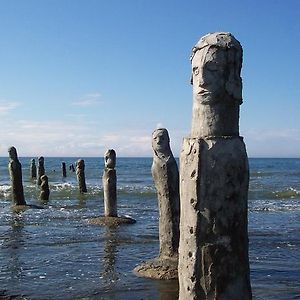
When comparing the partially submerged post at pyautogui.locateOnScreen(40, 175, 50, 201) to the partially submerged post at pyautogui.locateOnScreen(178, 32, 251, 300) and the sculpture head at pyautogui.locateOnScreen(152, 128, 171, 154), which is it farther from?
A: the partially submerged post at pyautogui.locateOnScreen(178, 32, 251, 300)

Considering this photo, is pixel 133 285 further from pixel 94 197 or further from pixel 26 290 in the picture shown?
pixel 94 197

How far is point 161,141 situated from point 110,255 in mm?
4026

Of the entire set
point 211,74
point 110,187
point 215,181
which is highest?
point 211,74

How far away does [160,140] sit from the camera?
431 inches

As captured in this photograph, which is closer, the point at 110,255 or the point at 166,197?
the point at 166,197

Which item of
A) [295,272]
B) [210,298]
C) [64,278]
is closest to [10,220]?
[64,278]

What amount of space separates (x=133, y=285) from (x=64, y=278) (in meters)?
1.57

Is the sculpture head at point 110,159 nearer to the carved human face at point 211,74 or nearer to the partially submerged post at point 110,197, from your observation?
the partially submerged post at point 110,197

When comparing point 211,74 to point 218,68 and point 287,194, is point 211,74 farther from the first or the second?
point 287,194

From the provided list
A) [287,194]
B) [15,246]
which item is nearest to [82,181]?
[287,194]

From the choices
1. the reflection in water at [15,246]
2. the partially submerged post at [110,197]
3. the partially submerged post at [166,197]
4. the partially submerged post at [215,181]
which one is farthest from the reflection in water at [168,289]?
the partially submerged post at [110,197]

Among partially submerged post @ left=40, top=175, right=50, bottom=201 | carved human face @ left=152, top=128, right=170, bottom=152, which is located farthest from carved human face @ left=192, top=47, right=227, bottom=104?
partially submerged post @ left=40, top=175, right=50, bottom=201

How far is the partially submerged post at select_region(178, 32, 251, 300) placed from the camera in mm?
5418

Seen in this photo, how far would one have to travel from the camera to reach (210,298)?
5520 millimetres
